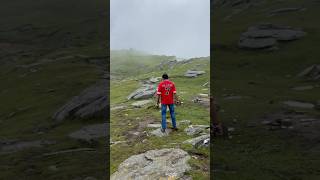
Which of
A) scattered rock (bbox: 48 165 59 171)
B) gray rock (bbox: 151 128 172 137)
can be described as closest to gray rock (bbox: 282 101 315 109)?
gray rock (bbox: 151 128 172 137)

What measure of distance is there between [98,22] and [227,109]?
14026cm

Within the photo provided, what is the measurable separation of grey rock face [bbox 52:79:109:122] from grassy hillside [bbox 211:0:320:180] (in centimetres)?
1049

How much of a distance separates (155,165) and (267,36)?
78.6m

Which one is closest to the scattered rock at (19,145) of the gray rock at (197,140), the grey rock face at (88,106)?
the grey rock face at (88,106)

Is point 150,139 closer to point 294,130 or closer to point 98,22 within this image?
point 294,130

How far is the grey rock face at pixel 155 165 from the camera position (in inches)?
918

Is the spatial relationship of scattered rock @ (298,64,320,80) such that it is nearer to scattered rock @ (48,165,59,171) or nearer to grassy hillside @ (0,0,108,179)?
grassy hillside @ (0,0,108,179)

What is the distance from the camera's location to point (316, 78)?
212ft

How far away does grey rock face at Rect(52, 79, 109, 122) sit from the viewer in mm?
44931

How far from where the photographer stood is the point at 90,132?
38750mm

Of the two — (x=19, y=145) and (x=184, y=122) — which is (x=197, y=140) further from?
(x=19, y=145)

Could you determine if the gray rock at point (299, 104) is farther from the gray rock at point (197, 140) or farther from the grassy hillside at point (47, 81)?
the gray rock at point (197, 140)

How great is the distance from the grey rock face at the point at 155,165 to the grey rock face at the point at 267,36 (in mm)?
71776

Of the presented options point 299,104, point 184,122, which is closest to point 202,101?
point 299,104
